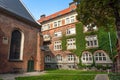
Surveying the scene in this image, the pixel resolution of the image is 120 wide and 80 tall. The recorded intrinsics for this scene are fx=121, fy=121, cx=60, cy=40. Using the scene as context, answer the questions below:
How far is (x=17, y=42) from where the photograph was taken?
21031mm

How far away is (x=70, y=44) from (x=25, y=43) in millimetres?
13563

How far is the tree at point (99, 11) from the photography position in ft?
40.2

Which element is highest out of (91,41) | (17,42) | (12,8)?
(12,8)

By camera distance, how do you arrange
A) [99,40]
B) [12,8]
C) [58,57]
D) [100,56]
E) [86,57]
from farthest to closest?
[58,57], [86,57], [99,40], [100,56], [12,8]

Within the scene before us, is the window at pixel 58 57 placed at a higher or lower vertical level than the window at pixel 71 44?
lower

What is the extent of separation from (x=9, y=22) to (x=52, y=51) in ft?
60.5

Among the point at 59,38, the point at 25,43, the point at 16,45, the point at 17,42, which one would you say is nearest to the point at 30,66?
the point at 25,43

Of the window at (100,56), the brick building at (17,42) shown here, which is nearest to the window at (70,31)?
the window at (100,56)

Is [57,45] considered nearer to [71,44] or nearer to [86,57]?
[71,44]

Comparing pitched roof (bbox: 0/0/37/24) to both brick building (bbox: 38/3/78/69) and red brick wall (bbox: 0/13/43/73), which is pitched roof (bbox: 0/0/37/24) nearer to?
red brick wall (bbox: 0/13/43/73)

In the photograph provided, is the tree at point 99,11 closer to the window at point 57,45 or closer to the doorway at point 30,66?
the doorway at point 30,66

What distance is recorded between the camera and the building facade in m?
27.0

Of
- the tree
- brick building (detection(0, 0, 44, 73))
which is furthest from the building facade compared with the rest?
the tree

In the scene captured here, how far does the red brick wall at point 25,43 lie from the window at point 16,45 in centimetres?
71
